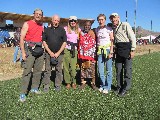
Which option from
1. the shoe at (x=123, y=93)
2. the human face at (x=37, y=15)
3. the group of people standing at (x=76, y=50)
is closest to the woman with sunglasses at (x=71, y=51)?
the group of people standing at (x=76, y=50)

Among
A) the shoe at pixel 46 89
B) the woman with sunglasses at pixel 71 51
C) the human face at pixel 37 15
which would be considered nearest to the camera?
→ the human face at pixel 37 15

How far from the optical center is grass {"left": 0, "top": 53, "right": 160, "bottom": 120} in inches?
263

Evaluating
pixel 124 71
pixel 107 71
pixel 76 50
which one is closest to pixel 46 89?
pixel 76 50

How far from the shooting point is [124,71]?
8734mm

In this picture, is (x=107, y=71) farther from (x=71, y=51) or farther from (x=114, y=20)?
(x=114, y=20)

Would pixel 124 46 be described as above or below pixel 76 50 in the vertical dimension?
above

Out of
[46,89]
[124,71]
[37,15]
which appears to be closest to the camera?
[37,15]

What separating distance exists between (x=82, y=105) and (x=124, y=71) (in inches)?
73.3

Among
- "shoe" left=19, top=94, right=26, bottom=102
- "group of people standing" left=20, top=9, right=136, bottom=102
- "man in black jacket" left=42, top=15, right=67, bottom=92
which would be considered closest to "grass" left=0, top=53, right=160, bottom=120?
"shoe" left=19, top=94, right=26, bottom=102

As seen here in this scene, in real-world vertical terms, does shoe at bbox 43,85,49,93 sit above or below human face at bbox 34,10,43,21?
below

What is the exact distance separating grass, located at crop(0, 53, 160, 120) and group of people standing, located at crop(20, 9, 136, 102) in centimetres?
42

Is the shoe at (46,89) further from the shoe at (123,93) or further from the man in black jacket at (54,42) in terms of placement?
the shoe at (123,93)

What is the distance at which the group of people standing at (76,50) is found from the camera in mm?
8375

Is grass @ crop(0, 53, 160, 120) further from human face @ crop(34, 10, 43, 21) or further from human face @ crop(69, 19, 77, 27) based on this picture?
human face @ crop(34, 10, 43, 21)
